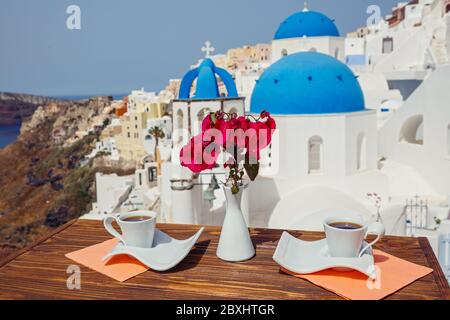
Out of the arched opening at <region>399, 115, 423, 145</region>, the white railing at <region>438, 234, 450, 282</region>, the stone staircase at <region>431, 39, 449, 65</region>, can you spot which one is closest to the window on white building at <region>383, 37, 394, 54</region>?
the stone staircase at <region>431, 39, 449, 65</region>

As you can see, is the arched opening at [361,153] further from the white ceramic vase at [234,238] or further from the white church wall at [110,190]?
the white church wall at [110,190]

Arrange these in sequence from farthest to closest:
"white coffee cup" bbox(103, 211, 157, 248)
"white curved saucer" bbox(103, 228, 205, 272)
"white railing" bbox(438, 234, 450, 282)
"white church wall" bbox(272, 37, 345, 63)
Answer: "white church wall" bbox(272, 37, 345, 63), "white railing" bbox(438, 234, 450, 282), "white coffee cup" bbox(103, 211, 157, 248), "white curved saucer" bbox(103, 228, 205, 272)

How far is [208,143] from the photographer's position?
2379 millimetres

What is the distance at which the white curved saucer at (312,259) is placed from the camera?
6.89 ft

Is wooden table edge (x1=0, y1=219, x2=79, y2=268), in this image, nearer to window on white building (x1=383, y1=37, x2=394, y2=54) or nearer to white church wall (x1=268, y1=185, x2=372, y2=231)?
white church wall (x1=268, y1=185, x2=372, y2=231)

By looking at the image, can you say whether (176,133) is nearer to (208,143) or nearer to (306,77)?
(306,77)

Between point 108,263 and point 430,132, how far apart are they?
10.1 metres

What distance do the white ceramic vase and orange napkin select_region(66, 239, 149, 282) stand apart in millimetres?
413

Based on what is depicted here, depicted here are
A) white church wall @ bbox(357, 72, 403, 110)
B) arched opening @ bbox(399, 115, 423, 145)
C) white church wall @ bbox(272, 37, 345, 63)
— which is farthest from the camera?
white church wall @ bbox(357, 72, 403, 110)

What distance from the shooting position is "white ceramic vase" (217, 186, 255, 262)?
234 centimetres

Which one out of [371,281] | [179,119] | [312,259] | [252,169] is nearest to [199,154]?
[252,169]

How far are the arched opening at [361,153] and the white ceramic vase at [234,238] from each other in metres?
7.81
